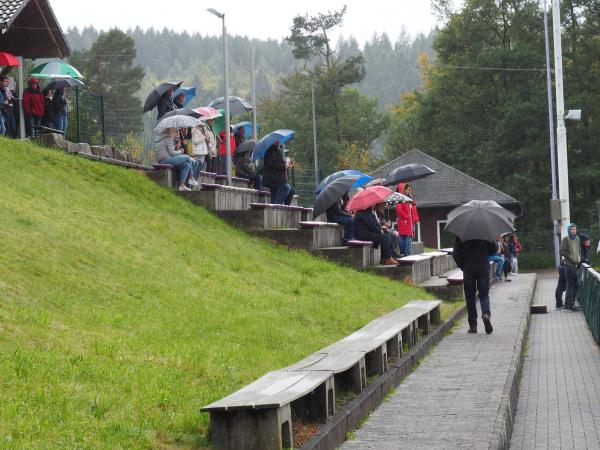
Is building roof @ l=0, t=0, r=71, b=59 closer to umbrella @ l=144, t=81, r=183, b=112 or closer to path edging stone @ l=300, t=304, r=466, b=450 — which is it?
umbrella @ l=144, t=81, r=183, b=112

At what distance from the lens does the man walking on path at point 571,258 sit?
2403 cm

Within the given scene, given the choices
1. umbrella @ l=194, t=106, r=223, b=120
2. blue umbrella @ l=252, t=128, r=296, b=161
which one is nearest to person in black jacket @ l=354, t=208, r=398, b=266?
blue umbrella @ l=252, t=128, r=296, b=161

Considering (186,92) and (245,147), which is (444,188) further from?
(186,92)

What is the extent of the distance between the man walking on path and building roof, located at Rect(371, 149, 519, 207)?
109ft

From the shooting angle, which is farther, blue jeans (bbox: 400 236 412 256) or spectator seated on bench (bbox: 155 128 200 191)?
blue jeans (bbox: 400 236 412 256)

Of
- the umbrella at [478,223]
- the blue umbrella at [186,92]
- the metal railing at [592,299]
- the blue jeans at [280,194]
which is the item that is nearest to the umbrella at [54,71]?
the blue umbrella at [186,92]

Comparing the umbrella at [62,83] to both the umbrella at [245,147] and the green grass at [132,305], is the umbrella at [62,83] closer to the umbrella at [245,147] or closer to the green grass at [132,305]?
the green grass at [132,305]

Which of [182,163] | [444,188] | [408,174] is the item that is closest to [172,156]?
[182,163]

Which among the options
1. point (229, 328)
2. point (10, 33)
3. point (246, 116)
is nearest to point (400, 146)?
point (246, 116)

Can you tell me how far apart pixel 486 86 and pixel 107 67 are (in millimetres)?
32112

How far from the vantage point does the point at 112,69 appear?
84438 millimetres

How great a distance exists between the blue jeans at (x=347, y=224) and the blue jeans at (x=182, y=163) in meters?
3.58

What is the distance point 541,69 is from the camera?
2512 inches

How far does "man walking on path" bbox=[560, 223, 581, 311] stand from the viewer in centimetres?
2403
